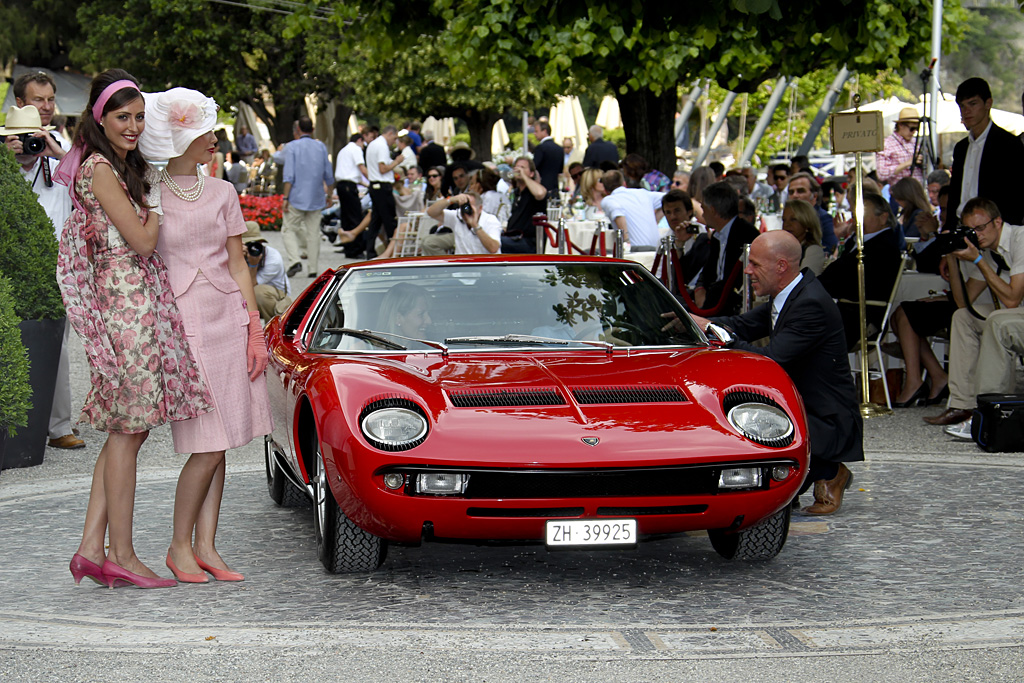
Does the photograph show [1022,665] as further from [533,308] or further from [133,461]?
[133,461]

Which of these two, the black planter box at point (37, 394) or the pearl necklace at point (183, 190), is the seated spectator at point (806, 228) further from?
the pearl necklace at point (183, 190)

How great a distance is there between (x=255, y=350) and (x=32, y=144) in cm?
357

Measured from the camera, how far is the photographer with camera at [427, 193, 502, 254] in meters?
13.8

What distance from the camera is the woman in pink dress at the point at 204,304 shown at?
543 centimetres

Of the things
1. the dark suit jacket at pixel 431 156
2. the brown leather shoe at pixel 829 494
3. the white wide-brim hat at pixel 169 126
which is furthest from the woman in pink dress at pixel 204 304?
the dark suit jacket at pixel 431 156

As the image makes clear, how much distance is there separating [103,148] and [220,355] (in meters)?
0.92

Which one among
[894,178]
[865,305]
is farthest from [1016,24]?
[865,305]

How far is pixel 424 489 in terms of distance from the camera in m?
5.07

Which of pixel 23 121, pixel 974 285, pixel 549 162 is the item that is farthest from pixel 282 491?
pixel 549 162

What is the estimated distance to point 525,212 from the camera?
15.2m

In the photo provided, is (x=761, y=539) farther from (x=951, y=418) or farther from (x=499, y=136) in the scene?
(x=499, y=136)

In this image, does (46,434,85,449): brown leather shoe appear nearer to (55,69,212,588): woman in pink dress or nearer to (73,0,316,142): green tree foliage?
(55,69,212,588): woman in pink dress

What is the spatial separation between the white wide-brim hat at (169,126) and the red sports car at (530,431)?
1053mm

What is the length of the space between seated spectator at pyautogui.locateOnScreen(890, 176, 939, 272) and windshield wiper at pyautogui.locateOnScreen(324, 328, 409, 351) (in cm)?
560
